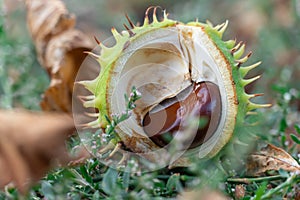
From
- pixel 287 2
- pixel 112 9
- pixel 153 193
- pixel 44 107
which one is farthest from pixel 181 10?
pixel 153 193

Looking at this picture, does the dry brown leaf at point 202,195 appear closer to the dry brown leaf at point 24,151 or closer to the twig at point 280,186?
the twig at point 280,186

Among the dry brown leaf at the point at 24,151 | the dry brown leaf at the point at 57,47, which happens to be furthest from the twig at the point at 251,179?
the dry brown leaf at the point at 57,47

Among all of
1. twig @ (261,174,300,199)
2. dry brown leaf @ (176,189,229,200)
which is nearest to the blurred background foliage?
dry brown leaf @ (176,189,229,200)

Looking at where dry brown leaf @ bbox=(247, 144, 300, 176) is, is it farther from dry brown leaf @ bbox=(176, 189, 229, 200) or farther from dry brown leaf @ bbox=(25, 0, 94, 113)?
dry brown leaf @ bbox=(25, 0, 94, 113)

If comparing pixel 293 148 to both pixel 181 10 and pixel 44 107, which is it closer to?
pixel 44 107

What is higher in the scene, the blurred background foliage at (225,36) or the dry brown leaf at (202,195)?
the blurred background foliage at (225,36)
